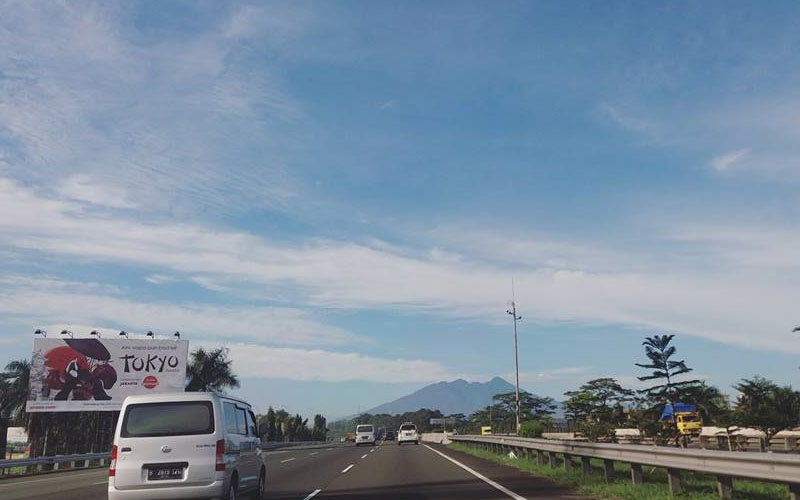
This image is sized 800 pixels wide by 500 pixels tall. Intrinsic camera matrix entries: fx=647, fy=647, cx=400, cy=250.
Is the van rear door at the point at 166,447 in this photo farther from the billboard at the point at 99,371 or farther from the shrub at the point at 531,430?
the billboard at the point at 99,371

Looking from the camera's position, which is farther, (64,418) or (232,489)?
(64,418)

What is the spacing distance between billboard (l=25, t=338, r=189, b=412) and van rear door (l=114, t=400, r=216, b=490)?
4021cm

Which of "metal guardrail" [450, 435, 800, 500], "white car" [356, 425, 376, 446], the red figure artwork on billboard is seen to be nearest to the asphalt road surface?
"metal guardrail" [450, 435, 800, 500]

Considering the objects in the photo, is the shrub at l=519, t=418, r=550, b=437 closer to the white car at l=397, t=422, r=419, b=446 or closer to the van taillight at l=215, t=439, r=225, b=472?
the white car at l=397, t=422, r=419, b=446

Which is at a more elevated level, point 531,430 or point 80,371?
point 80,371

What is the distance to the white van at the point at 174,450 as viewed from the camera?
9.62 meters

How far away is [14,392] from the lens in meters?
49.7

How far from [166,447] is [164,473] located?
37 centimetres

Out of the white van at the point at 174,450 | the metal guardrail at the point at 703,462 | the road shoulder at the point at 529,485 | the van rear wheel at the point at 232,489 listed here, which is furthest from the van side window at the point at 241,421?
the metal guardrail at the point at 703,462

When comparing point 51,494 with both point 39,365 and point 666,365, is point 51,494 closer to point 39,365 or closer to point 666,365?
point 39,365

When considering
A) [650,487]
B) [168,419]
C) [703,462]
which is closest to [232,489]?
[168,419]

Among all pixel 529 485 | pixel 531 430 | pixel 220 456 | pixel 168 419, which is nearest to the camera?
pixel 220 456

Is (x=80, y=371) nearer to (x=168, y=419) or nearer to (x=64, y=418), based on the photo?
(x=64, y=418)

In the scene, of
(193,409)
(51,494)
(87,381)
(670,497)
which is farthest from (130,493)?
(87,381)
